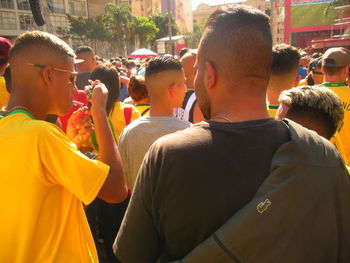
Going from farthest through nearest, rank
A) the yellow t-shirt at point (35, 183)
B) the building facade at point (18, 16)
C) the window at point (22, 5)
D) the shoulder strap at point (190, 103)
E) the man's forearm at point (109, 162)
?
1. the window at point (22, 5)
2. the building facade at point (18, 16)
3. the shoulder strap at point (190, 103)
4. the man's forearm at point (109, 162)
5. the yellow t-shirt at point (35, 183)

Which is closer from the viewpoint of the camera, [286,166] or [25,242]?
[286,166]

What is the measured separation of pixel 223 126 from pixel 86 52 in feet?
15.9

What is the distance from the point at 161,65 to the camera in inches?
107

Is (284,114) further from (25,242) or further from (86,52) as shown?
(86,52)

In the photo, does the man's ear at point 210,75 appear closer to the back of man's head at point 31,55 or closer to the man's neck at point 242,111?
the man's neck at point 242,111

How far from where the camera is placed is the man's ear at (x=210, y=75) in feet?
4.14

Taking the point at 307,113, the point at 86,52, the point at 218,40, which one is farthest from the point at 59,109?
the point at 86,52

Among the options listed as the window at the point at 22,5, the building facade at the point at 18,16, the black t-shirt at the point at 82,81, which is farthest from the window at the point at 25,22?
the black t-shirt at the point at 82,81

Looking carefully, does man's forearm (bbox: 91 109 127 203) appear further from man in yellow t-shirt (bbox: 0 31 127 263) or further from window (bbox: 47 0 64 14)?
window (bbox: 47 0 64 14)

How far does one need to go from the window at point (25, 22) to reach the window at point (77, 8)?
9309mm

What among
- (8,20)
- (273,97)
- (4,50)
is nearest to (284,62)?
(273,97)

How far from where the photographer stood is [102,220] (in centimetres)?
277

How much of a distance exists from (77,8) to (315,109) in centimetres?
5908

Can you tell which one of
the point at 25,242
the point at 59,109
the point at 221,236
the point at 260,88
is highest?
the point at 260,88
